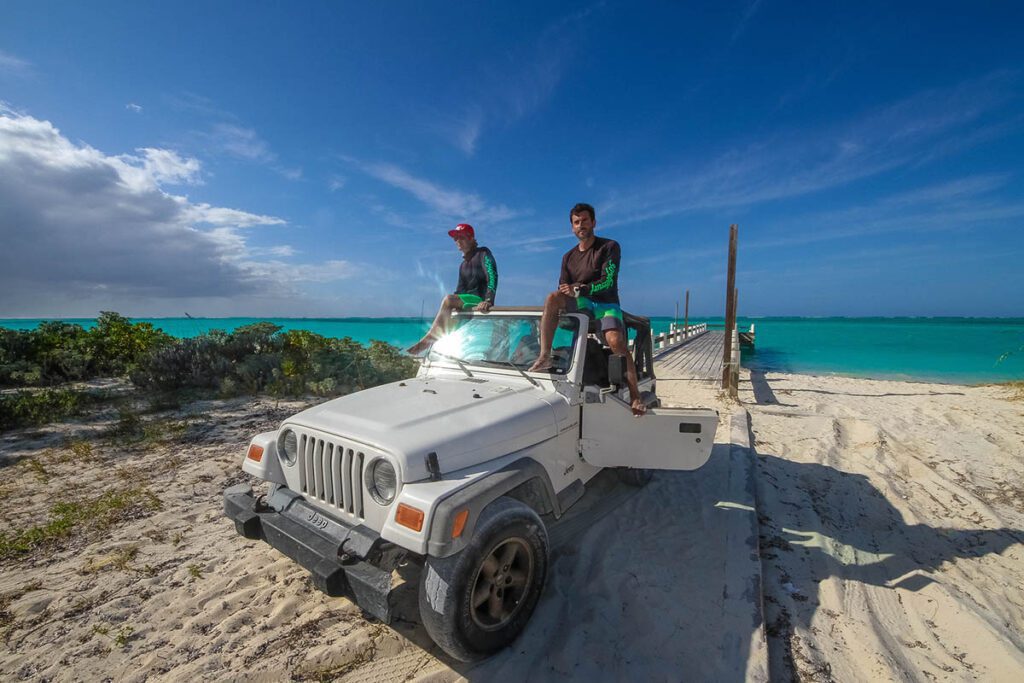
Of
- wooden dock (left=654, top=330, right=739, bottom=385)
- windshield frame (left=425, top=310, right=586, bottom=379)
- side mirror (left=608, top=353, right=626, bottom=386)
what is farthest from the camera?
wooden dock (left=654, top=330, right=739, bottom=385)

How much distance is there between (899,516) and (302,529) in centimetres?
577

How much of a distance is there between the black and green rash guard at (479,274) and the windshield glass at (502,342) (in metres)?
0.71

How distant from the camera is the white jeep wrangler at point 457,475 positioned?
2.26 m

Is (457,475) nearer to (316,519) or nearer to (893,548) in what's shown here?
(316,519)

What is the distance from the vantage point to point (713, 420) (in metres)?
3.45

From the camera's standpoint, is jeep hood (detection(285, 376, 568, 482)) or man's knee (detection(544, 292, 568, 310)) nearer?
jeep hood (detection(285, 376, 568, 482))

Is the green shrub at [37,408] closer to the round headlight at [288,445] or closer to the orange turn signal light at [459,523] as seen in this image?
the round headlight at [288,445]

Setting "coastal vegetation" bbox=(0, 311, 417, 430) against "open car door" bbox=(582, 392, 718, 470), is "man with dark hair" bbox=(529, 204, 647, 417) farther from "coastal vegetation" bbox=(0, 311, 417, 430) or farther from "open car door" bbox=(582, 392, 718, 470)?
"coastal vegetation" bbox=(0, 311, 417, 430)

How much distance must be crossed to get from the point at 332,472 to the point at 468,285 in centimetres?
316

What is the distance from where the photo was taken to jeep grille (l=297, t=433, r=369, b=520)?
2.56 m

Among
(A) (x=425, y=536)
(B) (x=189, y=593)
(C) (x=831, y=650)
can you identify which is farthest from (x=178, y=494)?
(C) (x=831, y=650)

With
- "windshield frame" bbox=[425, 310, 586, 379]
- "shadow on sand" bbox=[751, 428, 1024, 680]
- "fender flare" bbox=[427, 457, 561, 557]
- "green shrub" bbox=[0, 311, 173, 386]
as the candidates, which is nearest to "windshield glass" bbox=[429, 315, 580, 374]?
"windshield frame" bbox=[425, 310, 586, 379]

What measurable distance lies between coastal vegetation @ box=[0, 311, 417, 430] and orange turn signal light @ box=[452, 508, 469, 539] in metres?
8.12

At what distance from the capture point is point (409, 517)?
2223 millimetres
